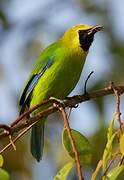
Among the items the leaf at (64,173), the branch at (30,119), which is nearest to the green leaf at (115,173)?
the leaf at (64,173)

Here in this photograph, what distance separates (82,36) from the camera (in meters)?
3.53

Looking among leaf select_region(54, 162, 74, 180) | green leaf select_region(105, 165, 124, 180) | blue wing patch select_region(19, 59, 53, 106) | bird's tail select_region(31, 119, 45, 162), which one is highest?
blue wing patch select_region(19, 59, 53, 106)

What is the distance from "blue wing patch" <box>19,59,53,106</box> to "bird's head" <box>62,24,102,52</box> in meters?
0.20

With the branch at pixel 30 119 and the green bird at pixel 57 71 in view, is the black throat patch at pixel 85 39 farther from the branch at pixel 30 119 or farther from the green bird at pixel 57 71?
the branch at pixel 30 119

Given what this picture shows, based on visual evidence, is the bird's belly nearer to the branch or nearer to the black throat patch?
the black throat patch

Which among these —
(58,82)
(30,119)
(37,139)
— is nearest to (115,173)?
(30,119)

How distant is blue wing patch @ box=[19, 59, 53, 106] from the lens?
11.1 feet

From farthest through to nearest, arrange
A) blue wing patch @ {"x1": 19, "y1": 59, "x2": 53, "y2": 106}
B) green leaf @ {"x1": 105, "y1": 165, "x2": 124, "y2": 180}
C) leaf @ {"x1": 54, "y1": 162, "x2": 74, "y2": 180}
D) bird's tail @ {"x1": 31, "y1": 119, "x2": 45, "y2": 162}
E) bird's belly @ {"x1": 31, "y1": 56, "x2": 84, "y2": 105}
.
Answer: blue wing patch @ {"x1": 19, "y1": 59, "x2": 53, "y2": 106}
bird's belly @ {"x1": 31, "y1": 56, "x2": 84, "y2": 105}
bird's tail @ {"x1": 31, "y1": 119, "x2": 45, "y2": 162}
leaf @ {"x1": 54, "y1": 162, "x2": 74, "y2": 180}
green leaf @ {"x1": 105, "y1": 165, "x2": 124, "y2": 180}

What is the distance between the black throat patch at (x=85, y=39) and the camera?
3436mm

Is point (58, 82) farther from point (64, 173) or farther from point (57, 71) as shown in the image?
point (64, 173)

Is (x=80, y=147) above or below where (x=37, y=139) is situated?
above

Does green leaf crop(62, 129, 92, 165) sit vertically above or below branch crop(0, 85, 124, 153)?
below

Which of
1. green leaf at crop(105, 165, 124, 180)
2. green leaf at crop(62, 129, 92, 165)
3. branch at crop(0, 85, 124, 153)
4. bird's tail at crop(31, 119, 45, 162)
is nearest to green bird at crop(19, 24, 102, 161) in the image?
bird's tail at crop(31, 119, 45, 162)

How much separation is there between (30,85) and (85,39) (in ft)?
1.41
